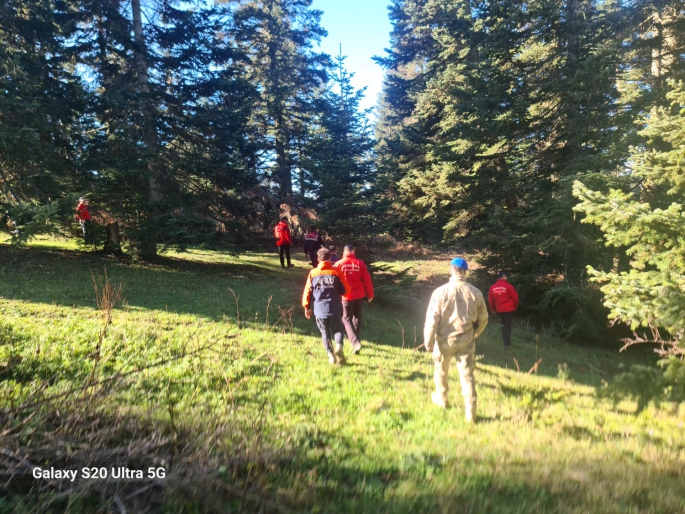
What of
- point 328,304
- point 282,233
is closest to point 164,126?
point 282,233

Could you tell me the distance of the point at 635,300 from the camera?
5.57 m

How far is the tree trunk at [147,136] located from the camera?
45.8 feet

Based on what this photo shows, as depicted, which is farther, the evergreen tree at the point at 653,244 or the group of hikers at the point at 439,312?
the evergreen tree at the point at 653,244

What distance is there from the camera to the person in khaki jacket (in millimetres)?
4543

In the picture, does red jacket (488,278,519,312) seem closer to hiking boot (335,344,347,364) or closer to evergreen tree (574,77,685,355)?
evergreen tree (574,77,685,355)

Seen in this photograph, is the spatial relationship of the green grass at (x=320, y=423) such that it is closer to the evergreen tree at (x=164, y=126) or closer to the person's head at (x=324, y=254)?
the person's head at (x=324, y=254)

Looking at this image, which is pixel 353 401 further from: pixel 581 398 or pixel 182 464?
pixel 581 398

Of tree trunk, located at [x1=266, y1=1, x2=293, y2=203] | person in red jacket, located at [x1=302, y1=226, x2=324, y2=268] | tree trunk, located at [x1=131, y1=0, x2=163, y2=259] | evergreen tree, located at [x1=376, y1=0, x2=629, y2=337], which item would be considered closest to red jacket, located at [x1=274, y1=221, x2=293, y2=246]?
person in red jacket, located at [x1=302, y1=226, x2=324, y2=268]

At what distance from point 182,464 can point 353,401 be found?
2.50 meters

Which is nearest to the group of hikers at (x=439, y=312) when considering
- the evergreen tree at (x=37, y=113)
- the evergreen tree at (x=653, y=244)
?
the evergreen tree at (x=653, y=244)

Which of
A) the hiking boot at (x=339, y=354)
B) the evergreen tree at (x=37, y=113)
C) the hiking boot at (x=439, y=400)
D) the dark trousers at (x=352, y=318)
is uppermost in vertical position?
the evergreen tree at (x=37, y=113)

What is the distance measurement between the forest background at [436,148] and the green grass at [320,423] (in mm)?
2646

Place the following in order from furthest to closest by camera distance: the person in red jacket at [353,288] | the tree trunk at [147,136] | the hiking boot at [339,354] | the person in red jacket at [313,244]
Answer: the tree trunk at [147,136] < the person in red jacket at [313,244] < the person in red jacket at [353,288] < the hiking boot at [339,354]

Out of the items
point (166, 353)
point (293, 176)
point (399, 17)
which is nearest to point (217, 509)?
point (166, 353)
